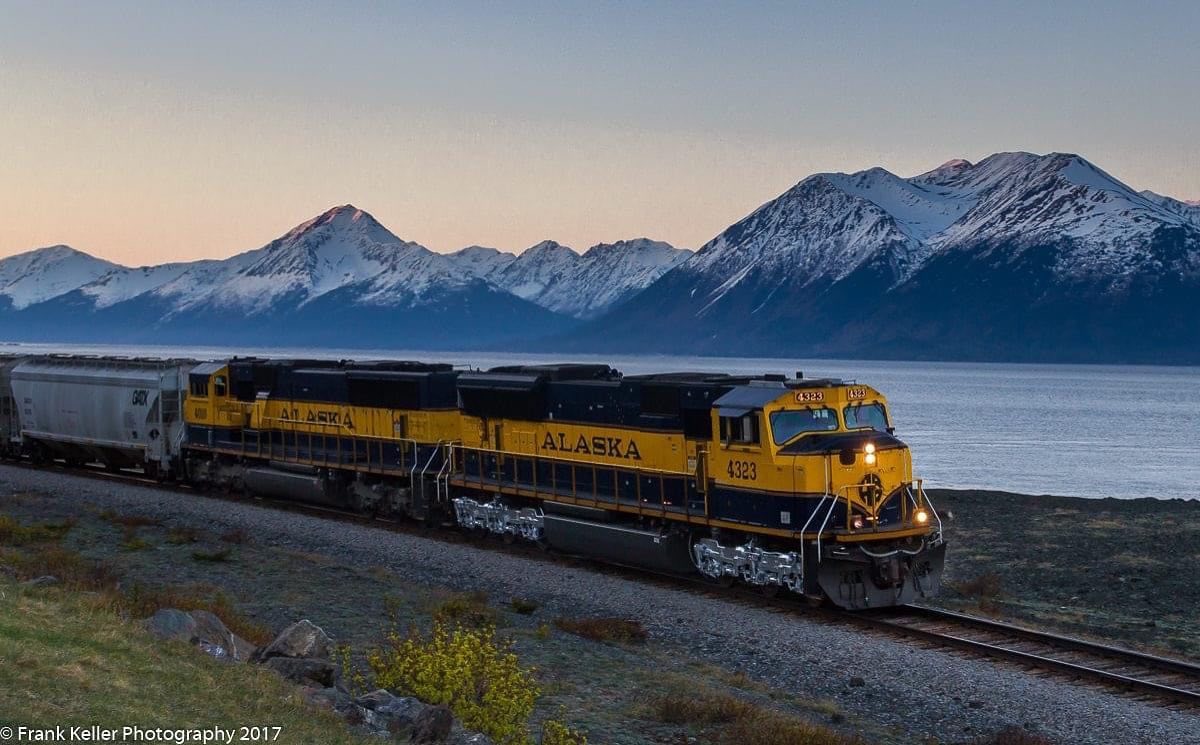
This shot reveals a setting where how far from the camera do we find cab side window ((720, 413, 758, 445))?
21.5m

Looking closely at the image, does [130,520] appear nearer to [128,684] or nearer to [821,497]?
[821,497]

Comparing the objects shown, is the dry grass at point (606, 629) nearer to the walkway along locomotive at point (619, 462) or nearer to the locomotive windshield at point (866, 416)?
the walkway along locomotive at point (619, 462)

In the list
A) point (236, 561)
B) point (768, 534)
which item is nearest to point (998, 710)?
point (768, 534)

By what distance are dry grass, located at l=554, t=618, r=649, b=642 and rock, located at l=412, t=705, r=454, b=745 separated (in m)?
7.21

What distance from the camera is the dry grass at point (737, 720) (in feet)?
43.7

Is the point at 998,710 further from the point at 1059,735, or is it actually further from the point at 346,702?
the point at 346,702

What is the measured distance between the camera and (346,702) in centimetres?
1245

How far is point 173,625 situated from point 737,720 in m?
6.47

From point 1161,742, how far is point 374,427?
22568mm

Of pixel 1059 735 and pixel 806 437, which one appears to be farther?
pixel 806 437

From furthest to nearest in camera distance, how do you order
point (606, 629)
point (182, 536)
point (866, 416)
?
point (182, 536)
point (866, 416)
point (606, 629)

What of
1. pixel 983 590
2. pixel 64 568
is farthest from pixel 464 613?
pixel 983 590

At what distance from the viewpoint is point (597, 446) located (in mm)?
25969

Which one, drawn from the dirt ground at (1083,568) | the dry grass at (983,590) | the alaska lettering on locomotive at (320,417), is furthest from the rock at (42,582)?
the dry grass at (983,590)
